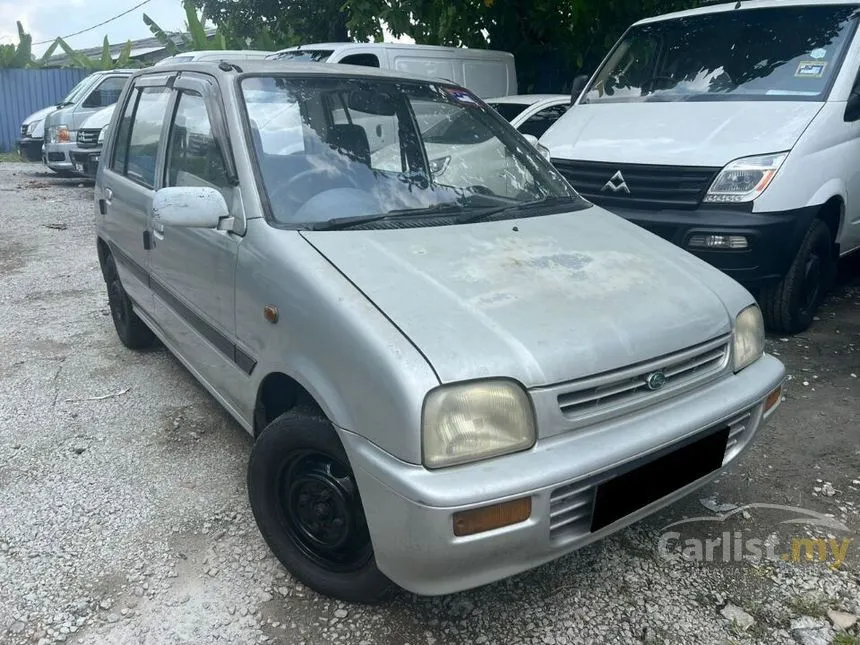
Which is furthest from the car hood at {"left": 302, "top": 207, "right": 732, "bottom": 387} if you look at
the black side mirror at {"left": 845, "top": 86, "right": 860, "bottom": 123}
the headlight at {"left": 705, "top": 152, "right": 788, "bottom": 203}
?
the black side mirror at {"left": 845, "top": 86, "right": 860, "bottom": 123}

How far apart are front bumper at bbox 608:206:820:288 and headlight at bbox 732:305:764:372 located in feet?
5.88

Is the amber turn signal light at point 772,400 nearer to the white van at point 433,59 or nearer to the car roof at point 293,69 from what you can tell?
the car roof at point 293,69

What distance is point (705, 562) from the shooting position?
2.68 m

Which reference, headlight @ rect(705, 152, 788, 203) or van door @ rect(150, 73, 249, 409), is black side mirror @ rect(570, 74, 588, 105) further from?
van door @ rect(150, 73, 249, 409)

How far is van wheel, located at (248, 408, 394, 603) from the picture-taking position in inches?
88.7

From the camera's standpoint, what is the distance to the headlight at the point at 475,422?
1925mm

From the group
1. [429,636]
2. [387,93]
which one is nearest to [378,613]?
[429,636]

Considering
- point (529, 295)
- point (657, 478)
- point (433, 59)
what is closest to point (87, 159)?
point (433, 59)

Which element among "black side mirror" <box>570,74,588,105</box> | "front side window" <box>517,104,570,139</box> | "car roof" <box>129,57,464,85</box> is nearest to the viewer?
→ "car roof" <box>129,57,464,85</box>

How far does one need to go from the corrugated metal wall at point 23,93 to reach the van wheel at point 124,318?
16.9 m

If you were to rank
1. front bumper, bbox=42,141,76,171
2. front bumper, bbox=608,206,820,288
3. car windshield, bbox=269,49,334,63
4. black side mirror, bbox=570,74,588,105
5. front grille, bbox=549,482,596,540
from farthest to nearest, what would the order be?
front bumper, bbox=42,141,76,171, car windshield, bbox=269,49,334,63, black side mirror, bbox=570,74,588,105, front bumper, bbox=608,206,820,288, front grille, bbox=549,482,596,540

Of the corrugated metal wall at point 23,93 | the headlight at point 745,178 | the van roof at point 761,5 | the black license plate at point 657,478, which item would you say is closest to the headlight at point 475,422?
the black license plate at point 657,478

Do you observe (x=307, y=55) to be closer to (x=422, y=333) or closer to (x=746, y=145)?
(x=746, y=145)

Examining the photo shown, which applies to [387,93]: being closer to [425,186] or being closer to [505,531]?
[425,186]
